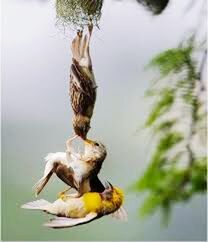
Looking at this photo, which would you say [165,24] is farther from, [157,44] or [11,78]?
[11,78]

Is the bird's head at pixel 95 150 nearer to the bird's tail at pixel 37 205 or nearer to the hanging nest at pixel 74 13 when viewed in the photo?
the bird's tail at pixel 37 205

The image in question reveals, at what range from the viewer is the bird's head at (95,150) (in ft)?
8.11

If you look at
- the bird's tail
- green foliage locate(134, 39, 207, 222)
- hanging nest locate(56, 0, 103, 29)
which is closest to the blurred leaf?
green foliage locate(134, 39, 207, 222)

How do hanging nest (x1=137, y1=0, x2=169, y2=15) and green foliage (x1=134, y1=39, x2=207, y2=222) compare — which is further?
hanging nest (x1=137, y1=0, x2=169, y2=15)

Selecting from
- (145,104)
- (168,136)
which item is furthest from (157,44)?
(168,136)

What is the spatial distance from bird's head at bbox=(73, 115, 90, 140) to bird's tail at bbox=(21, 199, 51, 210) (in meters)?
0.32

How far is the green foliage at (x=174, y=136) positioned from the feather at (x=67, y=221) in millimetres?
239

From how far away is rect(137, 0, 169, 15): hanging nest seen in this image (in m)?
2.39

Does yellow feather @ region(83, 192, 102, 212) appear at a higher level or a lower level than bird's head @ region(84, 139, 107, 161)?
lower

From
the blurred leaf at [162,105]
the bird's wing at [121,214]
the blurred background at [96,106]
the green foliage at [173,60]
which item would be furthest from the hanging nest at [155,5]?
the bird's wing at [121,214]

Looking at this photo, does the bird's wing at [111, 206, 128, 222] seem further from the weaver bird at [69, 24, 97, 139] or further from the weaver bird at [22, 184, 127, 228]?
the weaver bird at [69, 24, 97, 139]

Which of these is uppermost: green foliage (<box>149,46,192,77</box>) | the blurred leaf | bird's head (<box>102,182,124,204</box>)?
green foliage (<box>149,46,192,77</box>)

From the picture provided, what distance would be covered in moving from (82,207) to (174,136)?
0.52 m

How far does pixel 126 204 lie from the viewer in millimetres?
2402
